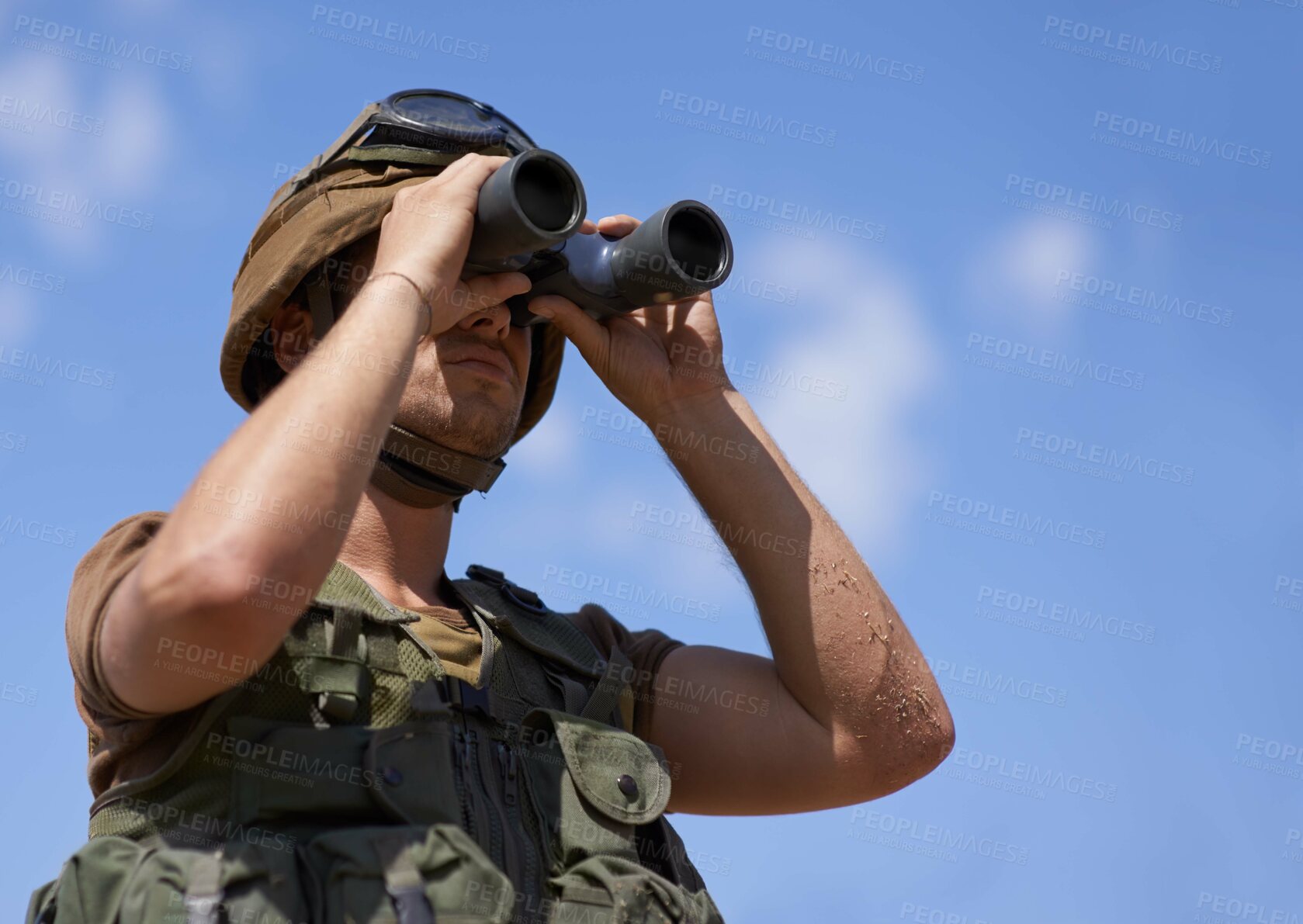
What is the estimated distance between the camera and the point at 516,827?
2.58 meters

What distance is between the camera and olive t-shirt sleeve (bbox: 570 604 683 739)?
315 cm

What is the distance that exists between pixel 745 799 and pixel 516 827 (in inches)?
29.5

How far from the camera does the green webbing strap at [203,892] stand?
217cm

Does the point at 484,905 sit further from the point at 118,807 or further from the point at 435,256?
the point at 435,256

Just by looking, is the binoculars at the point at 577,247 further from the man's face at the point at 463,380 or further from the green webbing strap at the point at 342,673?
the green webbing strap at the point at 342,673

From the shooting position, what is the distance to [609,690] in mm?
3004

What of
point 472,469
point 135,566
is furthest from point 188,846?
point 472,469

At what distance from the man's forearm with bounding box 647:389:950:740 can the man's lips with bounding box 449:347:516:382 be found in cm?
37

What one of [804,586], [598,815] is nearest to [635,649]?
[804,586]

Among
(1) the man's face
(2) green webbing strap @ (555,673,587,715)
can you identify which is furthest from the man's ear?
(2) green webbing strap @ (555,673,587,715)

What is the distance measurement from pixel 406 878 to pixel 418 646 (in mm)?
536

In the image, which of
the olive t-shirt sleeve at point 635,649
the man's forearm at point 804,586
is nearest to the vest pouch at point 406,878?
the olive t-shirt sleeve at point 635,649

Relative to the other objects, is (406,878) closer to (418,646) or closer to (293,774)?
(293,774)

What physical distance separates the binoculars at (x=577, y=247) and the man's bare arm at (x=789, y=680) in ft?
1.13
